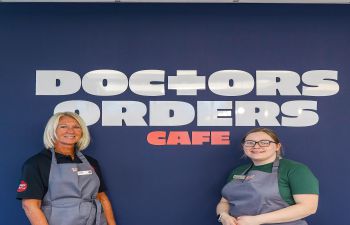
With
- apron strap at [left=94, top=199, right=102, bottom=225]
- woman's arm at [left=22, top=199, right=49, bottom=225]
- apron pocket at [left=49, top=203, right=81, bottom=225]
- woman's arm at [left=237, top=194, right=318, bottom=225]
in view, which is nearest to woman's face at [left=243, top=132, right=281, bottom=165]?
woman's arm at [left=237, top=194, right=318, bottom=225]

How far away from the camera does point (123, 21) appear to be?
315 centimetres

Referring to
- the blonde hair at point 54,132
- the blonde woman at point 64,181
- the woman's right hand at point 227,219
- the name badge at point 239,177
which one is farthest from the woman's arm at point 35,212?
the name badge at point 239,177

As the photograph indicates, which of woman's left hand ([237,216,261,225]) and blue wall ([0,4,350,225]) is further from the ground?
blue wall ([0,4,350,225])

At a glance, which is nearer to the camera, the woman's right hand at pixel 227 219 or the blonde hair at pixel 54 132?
the woman's right hand at pixel 227 219

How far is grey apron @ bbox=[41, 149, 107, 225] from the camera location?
2.67 m

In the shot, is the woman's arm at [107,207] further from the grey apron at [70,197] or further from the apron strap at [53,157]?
the apron strap at [53,157]

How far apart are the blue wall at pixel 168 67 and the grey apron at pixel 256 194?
37 centimetres

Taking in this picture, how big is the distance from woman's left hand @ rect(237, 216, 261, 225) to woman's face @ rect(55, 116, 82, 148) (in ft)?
3.54

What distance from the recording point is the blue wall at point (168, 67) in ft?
10.2

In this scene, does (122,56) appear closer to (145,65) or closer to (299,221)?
(145,65)

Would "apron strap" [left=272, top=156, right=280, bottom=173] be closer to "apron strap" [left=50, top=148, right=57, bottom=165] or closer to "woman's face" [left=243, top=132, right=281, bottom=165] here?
"woman's face" [left=243, top=132, right=281, bottom=165]

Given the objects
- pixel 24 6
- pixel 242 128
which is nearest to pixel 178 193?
pixel 242 128

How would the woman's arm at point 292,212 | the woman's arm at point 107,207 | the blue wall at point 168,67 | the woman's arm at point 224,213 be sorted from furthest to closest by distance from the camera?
1. the blue wall at point 168,67
2. the woman's arm at point 107,207
3. the woman's arm at point 224,213
4. the woman's arm at point 292,212

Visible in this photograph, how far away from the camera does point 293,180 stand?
261cm
